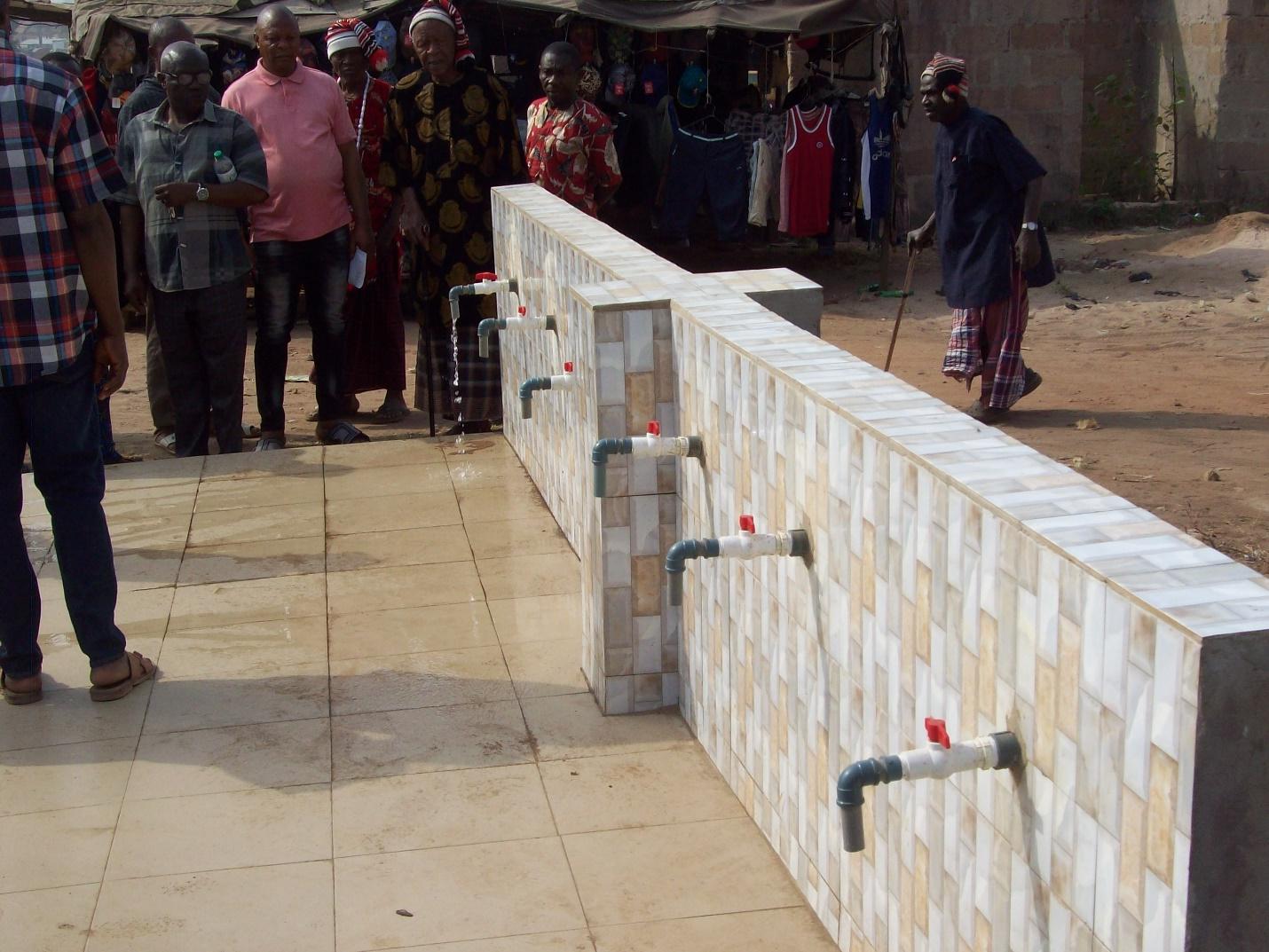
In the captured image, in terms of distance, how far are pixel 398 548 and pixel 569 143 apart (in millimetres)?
2600

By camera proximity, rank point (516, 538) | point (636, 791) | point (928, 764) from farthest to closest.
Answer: point (516, 538), point (636, 791), point (928, 764)

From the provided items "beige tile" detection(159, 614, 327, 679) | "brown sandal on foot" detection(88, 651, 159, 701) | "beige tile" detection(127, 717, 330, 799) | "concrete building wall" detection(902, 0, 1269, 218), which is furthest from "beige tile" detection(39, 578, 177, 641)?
"concrete building wall" detection(902, 0, 1269, 218)

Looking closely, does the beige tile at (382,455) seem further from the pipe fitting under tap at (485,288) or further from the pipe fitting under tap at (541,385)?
the pipe fitting under tap at (541,385)

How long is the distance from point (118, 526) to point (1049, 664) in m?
4.15

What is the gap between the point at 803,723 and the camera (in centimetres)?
262

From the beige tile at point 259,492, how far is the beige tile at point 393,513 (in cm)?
18

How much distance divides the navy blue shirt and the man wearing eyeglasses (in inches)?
131

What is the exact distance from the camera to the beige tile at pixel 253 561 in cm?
465

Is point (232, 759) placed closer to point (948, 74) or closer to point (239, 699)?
point (239, 699)

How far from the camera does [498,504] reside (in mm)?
5238

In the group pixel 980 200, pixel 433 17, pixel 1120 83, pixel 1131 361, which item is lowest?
pixel 1131 361

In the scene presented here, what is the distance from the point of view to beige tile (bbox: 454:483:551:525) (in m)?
5.10

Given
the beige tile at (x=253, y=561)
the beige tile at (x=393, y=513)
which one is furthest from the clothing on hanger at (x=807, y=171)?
the beige tile at (x=253, y=561)

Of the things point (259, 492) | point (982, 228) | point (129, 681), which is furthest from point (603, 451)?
point (982, 228)
